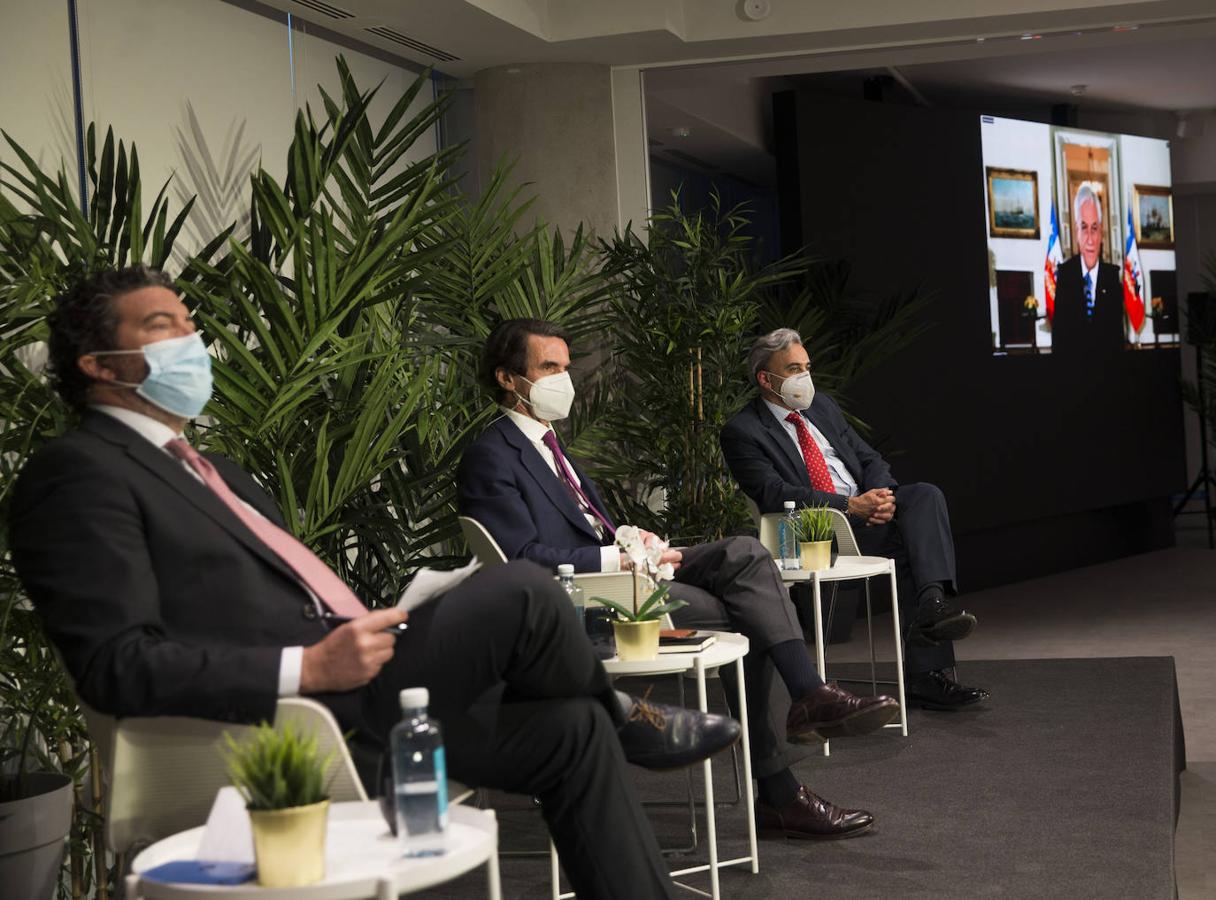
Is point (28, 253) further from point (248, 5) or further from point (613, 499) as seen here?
point (613, 499)

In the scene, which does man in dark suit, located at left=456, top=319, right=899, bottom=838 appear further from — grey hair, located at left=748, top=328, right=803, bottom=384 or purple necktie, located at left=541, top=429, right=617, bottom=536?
grey hair, located at left=748, top=328, right=803, bottom=384

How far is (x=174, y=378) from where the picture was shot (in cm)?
234

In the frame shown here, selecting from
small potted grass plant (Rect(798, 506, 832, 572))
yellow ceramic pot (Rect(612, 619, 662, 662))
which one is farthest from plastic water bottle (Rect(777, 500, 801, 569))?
yellow ceramic pot (Rect(612, 619, 662, 662))

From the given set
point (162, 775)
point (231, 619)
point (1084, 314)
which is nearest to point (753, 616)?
point (231, 619)

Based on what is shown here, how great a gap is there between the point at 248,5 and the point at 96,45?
1105mm

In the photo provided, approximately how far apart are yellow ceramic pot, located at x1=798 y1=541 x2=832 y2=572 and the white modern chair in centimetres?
262

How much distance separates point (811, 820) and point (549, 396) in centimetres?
128

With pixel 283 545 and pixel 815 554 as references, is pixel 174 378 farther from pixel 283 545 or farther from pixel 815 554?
pixel 815 554

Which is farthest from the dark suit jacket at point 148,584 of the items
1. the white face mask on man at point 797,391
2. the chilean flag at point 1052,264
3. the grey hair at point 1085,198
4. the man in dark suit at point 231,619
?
the grey hair at point 1085,198

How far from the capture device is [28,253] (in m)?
3.09

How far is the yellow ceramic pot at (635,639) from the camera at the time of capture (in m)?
2.98

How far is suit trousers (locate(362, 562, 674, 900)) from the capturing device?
2168 mm

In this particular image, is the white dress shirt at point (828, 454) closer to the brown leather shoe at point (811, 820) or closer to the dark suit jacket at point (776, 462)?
the dark suit jacket at point (776, 462)

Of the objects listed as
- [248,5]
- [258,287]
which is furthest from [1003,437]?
[258,287]
